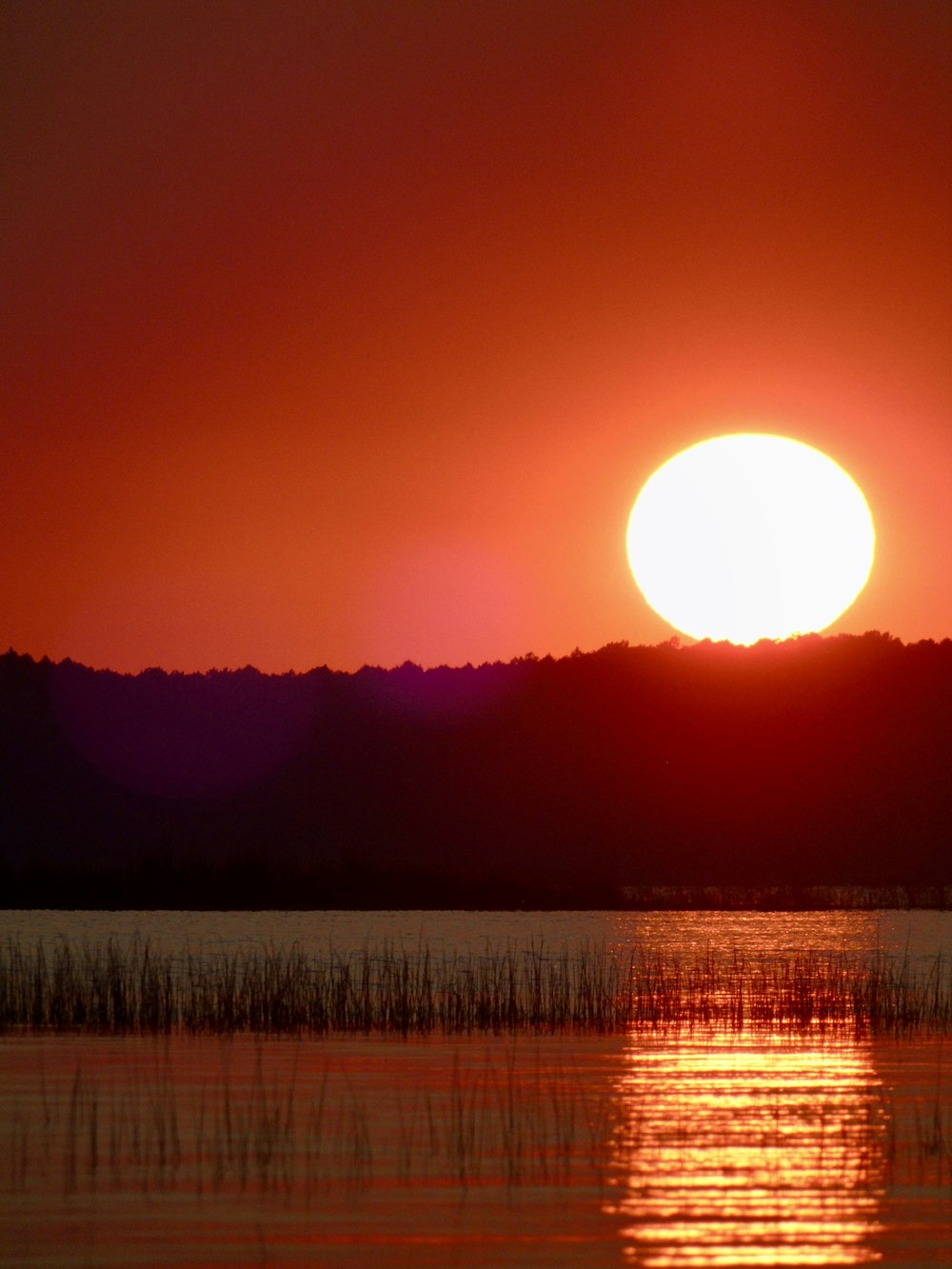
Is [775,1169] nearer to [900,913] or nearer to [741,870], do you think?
[900,913]

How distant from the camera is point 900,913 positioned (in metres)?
59.9

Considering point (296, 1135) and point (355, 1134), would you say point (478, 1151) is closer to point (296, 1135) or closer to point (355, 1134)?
point (355, 1134)

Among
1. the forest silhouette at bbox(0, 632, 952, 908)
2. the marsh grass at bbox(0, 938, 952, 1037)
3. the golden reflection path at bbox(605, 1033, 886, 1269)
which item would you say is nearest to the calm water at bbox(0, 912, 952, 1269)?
the golden reflection path at bbox(605, 1033, 886, 1269)

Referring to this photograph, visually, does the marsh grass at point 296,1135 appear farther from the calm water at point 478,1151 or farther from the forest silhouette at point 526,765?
the forest silhouette at point 526,765

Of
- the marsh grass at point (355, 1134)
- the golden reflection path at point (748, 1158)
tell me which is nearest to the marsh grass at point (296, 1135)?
the marsh grass at point (355, 1134)

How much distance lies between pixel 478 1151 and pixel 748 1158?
173cm

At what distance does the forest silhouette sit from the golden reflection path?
73.5 meters

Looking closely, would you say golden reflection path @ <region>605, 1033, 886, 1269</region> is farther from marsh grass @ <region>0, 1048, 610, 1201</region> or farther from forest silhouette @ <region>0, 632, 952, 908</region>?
forest silhouette @ <region>0, 632, 952, 908</region>

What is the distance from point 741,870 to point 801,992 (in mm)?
68619

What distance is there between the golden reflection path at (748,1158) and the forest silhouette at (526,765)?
7348 cm

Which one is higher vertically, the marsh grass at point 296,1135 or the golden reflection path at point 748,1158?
the marsh grass at point 296,1135

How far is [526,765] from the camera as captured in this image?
103m

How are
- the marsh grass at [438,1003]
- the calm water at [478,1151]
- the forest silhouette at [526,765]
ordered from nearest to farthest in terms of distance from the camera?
the calm water at [478,1151], the marsh grass at [438,1003], the forest silhouette at [526,765]

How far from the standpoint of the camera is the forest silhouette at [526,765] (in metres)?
95.5
